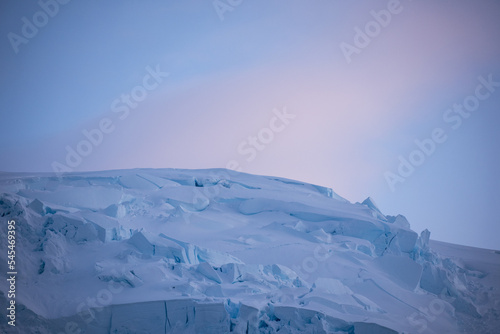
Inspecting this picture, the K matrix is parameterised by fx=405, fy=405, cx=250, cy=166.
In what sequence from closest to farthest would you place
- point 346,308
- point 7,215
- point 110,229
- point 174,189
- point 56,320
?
point 56,320 < point 346,308 < point 7,215 < point 110,229 < point 174,189

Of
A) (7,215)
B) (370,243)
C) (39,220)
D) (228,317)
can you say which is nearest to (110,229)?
(39,220)

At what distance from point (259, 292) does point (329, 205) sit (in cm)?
525

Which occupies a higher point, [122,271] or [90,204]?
[90,204]

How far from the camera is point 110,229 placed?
712cm

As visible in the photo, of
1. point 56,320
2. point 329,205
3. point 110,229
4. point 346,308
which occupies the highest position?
point 329,205

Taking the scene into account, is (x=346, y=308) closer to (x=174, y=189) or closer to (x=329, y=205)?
(x=329, y=205)

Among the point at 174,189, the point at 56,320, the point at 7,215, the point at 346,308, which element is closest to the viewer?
the point at 56,320

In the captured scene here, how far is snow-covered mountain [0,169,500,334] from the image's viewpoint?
18.1 feet

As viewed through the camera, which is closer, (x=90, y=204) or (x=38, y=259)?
(x=38, y=259)

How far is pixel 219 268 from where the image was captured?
6562 mm

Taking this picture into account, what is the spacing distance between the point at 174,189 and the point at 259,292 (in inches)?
203

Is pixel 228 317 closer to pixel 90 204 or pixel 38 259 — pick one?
pixel 38 259

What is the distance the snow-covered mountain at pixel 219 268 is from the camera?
5.51 meters

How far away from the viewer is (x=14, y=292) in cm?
545
